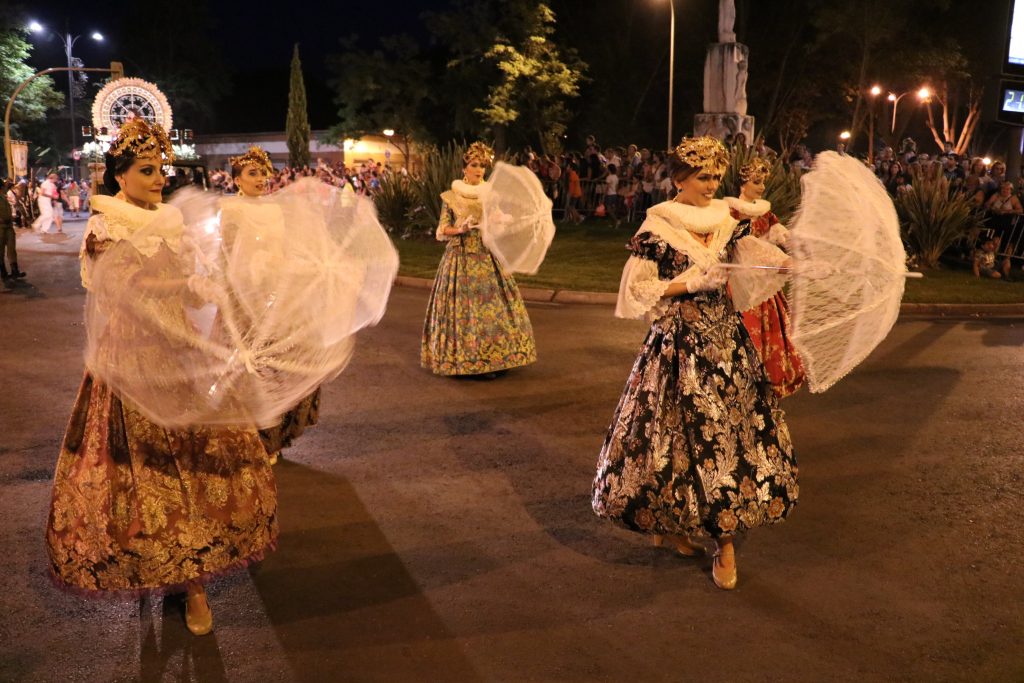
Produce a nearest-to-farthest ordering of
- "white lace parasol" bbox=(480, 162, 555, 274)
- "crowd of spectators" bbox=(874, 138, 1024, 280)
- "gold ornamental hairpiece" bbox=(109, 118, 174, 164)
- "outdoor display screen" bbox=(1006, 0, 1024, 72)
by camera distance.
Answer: "gold ornamental hairpiece" bbox=(109, 118, 174, 164) → "white lace parasol" bbox=(480, 162, 555, 274) → "crowd of spectators" bbox=(874, 138, 1024, 280) → "outdoor display screen" bbox=(1006, 0, 1024, 72)

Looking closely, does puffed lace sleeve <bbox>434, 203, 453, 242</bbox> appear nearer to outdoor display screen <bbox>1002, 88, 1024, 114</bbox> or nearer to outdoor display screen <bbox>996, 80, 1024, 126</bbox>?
outdoor display screen <bbox>996, 80, 1024, 126</bbox>

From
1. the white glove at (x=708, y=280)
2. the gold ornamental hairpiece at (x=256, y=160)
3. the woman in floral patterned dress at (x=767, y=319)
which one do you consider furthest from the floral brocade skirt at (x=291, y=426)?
the woman in floral patterned dress at (x=767, y=319)

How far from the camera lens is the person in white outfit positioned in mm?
26734

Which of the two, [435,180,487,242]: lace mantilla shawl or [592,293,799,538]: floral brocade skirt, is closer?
[592,293,799,538]: floral brocade skirt

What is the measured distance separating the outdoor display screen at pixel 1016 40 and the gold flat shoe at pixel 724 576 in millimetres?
16535

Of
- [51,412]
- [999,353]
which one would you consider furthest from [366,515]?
[999,353]

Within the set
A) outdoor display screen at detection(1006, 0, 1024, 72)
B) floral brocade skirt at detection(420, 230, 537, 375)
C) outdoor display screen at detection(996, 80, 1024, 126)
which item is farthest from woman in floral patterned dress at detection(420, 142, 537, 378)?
outdoor display screen at detection(1006, 0, 1024, 72)

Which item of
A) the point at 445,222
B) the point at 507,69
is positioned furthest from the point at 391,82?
the point at 445,222

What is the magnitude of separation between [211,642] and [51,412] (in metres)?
4.35

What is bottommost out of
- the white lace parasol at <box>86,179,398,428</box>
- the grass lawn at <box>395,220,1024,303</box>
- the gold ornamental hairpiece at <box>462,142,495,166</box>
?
the grass lawn at <box>395,220,1024,303</box>

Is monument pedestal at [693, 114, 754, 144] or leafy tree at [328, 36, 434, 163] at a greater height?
leafy tree at [328, 36, 434, 163]

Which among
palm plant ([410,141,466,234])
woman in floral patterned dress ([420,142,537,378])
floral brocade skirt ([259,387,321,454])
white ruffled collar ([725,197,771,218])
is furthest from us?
palm plant ([410,141,466,234])

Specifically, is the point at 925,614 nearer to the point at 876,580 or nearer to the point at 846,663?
the point at 876,580

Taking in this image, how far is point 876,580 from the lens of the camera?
4.59m
